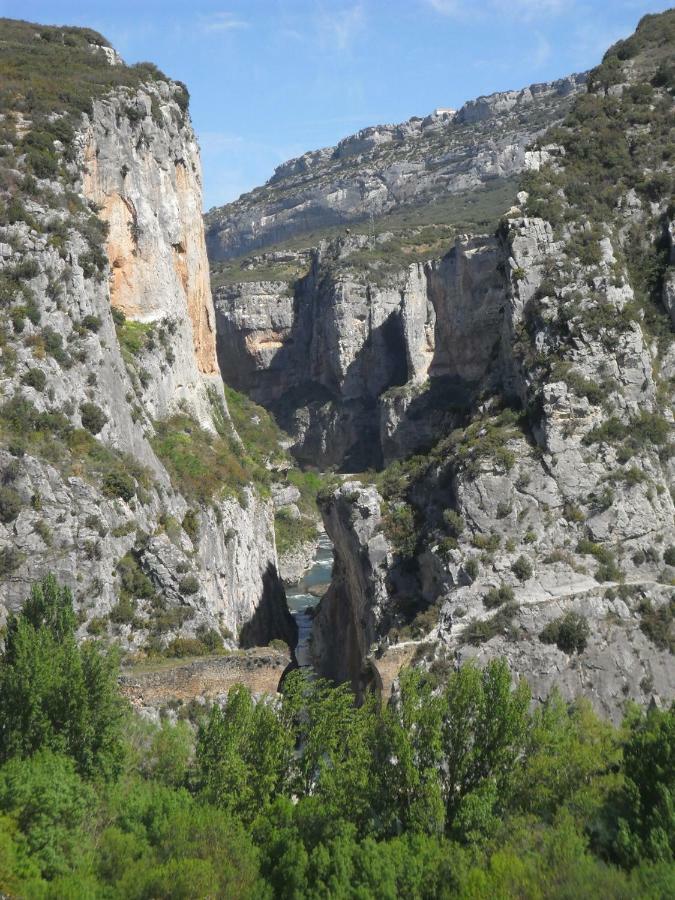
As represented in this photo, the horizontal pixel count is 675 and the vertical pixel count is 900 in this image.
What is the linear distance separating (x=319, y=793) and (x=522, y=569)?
16.4 meters

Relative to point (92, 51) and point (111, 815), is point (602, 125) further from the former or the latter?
point (111, 815)

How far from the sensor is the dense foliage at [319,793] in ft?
59.6

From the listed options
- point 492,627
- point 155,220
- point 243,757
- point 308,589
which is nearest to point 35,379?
point 155,220

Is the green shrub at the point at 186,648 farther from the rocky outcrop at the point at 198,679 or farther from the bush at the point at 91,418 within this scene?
the bush at the point at 91,418

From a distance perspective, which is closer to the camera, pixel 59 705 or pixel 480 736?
pixel 59 705

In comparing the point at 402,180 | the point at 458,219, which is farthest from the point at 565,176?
the point at 402,180

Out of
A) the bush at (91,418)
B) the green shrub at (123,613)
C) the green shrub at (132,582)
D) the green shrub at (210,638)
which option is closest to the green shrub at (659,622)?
the green shrub at (210,638)

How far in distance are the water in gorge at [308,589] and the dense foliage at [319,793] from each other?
35892 millimetres

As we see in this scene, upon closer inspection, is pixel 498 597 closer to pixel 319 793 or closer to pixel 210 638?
pixel 210 638

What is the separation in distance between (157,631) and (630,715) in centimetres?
1658

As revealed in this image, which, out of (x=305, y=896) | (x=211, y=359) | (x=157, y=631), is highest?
(x=211, y=359)

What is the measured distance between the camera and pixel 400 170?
153875 millimetres

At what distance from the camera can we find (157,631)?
34625 mm

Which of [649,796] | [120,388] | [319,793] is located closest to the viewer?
[649,796]
